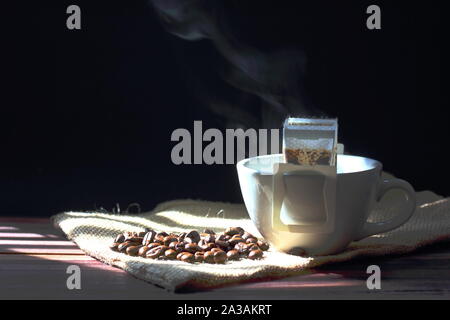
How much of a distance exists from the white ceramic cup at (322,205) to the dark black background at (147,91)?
338mm

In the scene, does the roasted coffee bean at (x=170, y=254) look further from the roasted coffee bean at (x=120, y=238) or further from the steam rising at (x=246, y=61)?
the steam rising at (x=246, y=61)

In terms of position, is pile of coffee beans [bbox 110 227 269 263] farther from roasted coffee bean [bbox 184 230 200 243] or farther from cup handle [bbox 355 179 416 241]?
cup handle [bbox 355 179 416 241]

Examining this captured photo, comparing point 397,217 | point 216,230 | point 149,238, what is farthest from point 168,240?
point 397,217

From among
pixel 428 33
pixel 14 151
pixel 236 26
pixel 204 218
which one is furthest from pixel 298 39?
pixel 14 151

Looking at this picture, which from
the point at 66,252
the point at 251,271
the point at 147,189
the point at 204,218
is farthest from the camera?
the point at 147,189

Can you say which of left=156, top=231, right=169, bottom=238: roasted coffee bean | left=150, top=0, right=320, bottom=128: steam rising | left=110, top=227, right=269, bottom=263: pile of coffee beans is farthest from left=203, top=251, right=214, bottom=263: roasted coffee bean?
left=150, top=0, right=320, bottom=128: steam rising

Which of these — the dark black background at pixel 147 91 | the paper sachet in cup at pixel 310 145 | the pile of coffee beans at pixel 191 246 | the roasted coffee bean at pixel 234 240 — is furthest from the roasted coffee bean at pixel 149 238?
the dark black background at pixel 147 91

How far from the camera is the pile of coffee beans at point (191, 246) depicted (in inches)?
43.2

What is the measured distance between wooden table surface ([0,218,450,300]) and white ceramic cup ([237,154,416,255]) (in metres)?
0.04

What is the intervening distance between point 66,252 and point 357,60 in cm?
59

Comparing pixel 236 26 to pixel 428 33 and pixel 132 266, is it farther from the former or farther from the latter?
pixel 132 266

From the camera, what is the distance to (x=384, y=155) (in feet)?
4.87

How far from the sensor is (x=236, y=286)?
101 centimetres

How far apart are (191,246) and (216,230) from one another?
19cm
